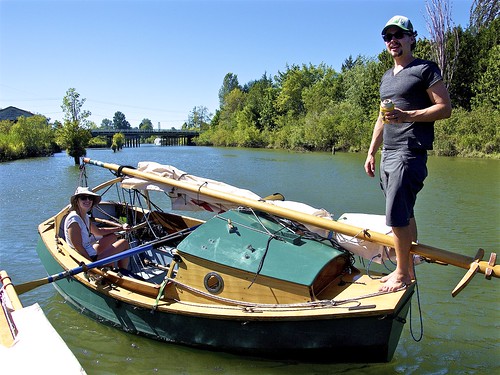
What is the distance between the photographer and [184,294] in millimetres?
5141

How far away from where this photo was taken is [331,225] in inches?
197

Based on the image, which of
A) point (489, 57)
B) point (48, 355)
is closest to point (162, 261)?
point (48, 355)

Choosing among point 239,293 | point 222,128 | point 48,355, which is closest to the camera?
point 48,355

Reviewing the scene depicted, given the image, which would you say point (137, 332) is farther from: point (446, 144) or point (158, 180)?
point (446, 144)

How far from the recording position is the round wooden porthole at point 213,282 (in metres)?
4.93

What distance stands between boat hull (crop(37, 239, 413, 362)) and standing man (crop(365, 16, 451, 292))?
795mm

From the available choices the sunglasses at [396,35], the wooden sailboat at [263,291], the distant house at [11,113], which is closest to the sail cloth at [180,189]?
the wooden sailboat at [263,291]

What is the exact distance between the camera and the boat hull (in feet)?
14.1

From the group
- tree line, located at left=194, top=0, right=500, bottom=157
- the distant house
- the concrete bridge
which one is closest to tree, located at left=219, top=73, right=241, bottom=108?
the concrete bridge

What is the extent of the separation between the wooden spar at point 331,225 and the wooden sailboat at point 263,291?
0.01 meters

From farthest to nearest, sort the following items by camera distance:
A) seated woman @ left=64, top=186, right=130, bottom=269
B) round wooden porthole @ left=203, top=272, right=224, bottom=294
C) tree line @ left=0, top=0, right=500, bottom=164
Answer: tree line @ left=0, top=0, right=500, bottom=164 < seated woman @ left=64, top=186, right=130, bottom=269 < round wooden porthole @ left=203, top=272, right=224, bottom=294

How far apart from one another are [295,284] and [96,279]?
2573 millimetres

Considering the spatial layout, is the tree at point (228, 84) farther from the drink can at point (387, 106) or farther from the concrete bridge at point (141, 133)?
the drink can at point (387, 106)

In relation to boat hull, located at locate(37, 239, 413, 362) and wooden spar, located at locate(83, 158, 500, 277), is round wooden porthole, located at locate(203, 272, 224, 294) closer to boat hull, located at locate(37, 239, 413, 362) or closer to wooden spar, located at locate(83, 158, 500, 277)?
boat hull, located at locate(37, 239, 413, 362)
